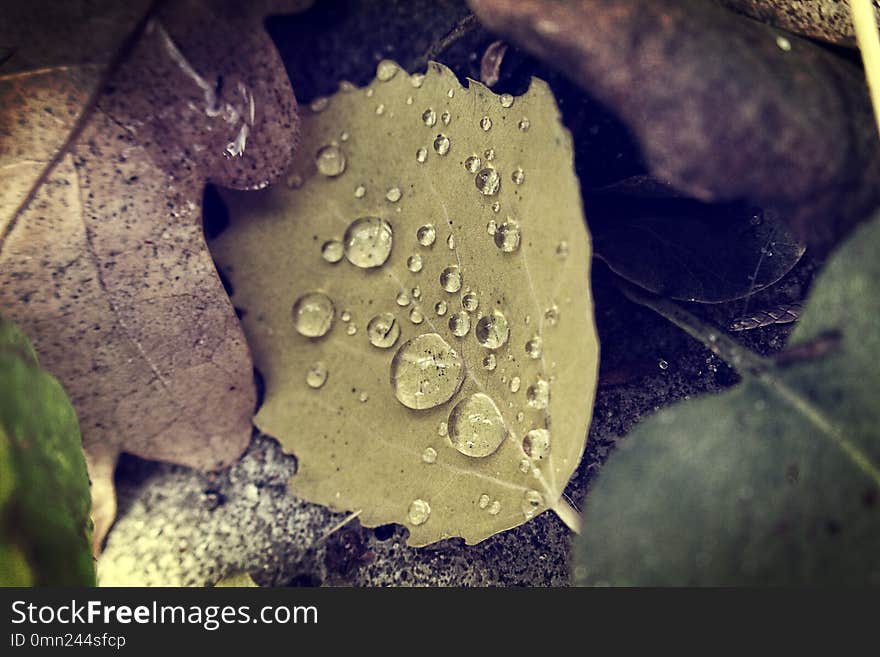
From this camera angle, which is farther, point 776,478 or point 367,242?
point 367,242

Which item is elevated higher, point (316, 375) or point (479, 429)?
point (316, 375)

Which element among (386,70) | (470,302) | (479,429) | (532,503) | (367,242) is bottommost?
(532,503)

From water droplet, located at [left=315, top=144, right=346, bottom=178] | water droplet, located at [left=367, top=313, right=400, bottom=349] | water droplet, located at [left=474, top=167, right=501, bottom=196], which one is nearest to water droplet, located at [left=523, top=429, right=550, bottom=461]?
water droplet, located at [left=367, top=313, right=400, bottom=349]

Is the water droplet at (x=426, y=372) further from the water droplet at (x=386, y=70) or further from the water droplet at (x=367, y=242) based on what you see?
the water droplet at (x=386, y=70)

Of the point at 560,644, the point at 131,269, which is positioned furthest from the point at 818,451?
the point at 131,269

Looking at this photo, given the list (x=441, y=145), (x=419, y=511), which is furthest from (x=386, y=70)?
(x=419, y=511)

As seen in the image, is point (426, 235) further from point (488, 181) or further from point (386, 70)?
point (386, 70)

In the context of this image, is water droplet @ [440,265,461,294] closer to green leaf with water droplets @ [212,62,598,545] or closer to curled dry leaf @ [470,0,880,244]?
green leaf with water droplets @ [212,62,598,545]
